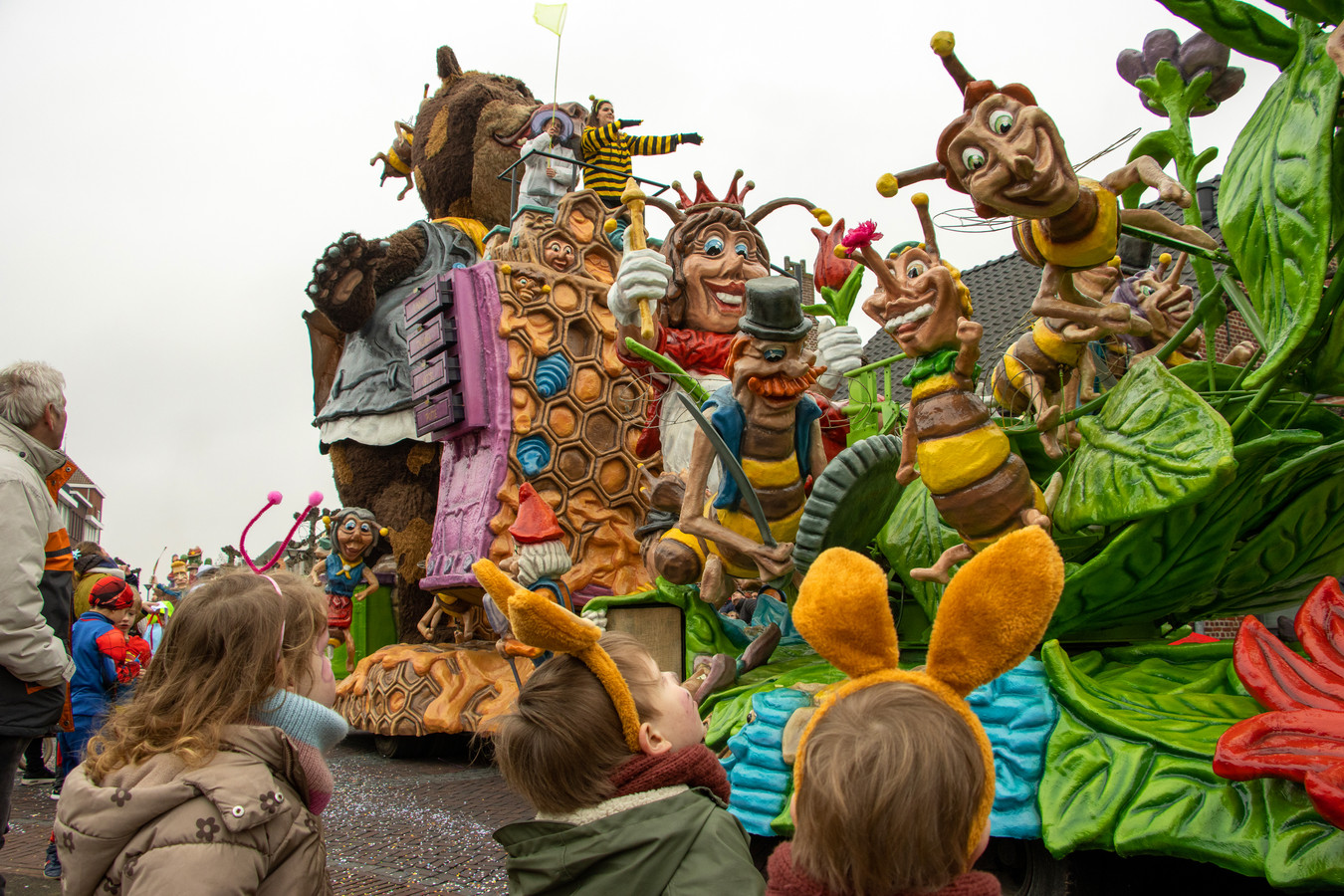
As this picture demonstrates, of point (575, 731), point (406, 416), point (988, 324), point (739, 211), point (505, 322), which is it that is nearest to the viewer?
point (575, 731)

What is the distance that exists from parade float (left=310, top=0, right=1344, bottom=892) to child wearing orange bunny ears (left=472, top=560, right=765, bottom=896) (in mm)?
1070

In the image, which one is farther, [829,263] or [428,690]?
[428,690]

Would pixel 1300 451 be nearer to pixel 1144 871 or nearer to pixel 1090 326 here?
pixel 1090 326

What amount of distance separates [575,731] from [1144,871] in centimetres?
180

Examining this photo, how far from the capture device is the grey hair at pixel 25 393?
2355 mm

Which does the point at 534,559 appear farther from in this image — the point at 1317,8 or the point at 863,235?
the point at 1317,8

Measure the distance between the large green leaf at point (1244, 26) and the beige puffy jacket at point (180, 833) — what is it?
2421 millimetres

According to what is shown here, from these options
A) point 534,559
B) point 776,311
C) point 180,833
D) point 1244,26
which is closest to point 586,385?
point 534,559

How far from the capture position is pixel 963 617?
1083 millimetres

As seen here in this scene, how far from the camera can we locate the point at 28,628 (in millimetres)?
2109

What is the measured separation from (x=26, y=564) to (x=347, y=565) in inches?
197

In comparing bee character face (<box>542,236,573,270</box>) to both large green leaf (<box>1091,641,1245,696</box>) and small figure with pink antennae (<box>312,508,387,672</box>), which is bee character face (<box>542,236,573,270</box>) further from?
large green leaf (<box>1091,641,1245,696</box>)

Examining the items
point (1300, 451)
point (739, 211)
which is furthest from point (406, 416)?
point (1300, 451)

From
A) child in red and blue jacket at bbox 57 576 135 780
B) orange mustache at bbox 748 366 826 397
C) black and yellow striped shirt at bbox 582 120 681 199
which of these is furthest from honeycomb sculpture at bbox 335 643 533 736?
black and yellow striped shirt at bbox 582 120 681 199
